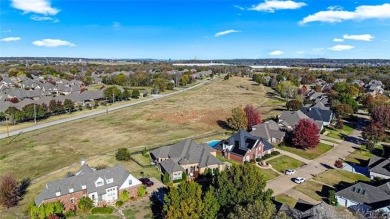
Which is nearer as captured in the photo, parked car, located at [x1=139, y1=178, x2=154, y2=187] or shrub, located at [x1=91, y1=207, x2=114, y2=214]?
shrub, located at [x1=91, y1=207, x2=114, y2=214]

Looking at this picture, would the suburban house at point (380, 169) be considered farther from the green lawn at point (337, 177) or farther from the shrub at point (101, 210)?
the shrub at point (101, 210)

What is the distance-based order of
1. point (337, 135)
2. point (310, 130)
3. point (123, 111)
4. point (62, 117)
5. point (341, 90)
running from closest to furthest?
point (310, 130) → point (337, 135) → point (62, 117) → point (123, 111) → point (341, 90)

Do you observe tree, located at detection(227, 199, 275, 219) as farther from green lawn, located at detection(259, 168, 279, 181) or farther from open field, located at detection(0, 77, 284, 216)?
open field, located at detection(0, 77, 284, 216)

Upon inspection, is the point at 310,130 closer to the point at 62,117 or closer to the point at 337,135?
the point at 337,135

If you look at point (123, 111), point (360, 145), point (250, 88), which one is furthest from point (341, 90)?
point (123, 111)

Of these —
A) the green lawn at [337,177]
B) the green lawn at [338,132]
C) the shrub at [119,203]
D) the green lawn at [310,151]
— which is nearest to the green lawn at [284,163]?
the green lawn at [310,151]

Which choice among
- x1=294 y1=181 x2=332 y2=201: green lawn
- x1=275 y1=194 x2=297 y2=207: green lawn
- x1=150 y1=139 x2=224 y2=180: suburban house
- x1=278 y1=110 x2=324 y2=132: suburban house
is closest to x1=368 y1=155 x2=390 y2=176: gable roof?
x1=294 y1=181 x2=332 y2=201: green lawn
